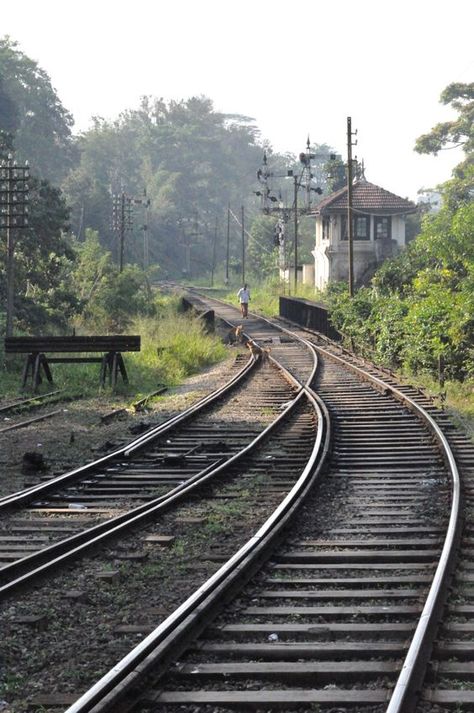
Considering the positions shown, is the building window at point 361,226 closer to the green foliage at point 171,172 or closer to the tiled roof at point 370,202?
the tiled roof at point 370,202

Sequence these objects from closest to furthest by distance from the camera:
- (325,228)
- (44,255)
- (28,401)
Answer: (28,401)
(44,255)
(325,228)

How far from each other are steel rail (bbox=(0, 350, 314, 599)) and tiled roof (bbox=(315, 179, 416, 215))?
177 feet

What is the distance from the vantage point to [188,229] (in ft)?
444

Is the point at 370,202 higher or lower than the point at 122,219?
higher

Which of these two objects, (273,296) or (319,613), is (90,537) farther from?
(273,296)

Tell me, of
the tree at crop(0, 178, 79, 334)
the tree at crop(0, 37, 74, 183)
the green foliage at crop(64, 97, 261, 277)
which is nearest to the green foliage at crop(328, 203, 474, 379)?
the tree at crop(0, 178, 79, 334)

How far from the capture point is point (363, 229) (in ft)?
218

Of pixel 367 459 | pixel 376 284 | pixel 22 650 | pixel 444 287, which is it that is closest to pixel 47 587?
pixel 22 650

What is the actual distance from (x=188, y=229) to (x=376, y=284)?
94.6 m

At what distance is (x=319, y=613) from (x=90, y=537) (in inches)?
113

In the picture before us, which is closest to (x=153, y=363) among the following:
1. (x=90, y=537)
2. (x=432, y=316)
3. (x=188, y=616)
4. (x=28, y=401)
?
(x=28, y=401)

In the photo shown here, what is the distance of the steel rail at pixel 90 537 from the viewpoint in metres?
7.85

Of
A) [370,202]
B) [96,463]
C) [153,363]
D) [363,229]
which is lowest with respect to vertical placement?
[96,463]

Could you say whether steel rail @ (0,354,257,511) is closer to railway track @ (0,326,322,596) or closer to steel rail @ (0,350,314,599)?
railway track @ (0,326,322,596)
